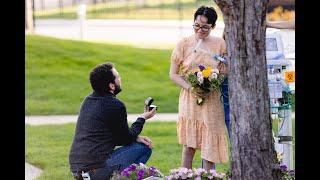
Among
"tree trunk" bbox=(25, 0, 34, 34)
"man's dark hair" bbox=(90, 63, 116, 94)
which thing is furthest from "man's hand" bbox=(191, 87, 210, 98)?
"tree trunk" bbox=(25, 0, 34, 34)

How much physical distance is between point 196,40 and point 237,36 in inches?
48.1

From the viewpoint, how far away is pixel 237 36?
18.5 feet

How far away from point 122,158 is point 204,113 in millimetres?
756

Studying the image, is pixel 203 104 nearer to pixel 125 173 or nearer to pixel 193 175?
pixel 193 175

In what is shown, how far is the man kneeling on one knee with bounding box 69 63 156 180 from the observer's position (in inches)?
252

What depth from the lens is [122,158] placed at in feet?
21.4

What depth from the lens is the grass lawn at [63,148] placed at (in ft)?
27.5

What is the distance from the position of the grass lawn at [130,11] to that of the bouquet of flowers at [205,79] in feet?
42.1

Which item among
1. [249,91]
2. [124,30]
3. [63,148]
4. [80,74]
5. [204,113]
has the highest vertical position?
[124,30]

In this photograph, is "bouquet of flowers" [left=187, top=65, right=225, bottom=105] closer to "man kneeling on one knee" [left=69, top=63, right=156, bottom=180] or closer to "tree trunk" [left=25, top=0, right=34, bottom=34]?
"man kneeling on one knee" [left=69, top=63, right=156, bottom=180]

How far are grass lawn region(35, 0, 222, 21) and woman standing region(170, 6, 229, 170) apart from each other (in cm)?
1268

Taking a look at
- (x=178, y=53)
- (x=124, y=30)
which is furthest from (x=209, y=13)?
(x=124, y=30)

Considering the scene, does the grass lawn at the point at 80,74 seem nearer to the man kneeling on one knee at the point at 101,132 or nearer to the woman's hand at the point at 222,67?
the woman's hand at the point at 222,67
